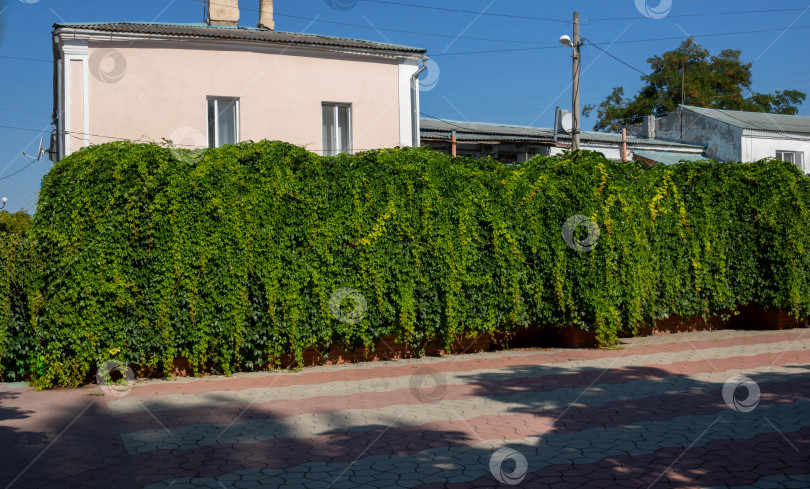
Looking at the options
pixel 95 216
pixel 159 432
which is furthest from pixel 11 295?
pixel 159 432

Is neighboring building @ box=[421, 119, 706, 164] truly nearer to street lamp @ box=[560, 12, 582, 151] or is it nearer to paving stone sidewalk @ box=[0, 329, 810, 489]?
street lamp @ box=[560, 12, 582, 151]

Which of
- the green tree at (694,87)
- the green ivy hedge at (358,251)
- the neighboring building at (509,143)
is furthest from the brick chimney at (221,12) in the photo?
the green tree at (694,87)

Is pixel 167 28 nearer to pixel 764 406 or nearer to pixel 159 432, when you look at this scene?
pixel 159 432

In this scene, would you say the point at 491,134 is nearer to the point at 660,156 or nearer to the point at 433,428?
the point at 660,156

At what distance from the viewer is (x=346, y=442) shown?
20.6 feet

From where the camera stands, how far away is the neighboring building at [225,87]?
51.5 feet

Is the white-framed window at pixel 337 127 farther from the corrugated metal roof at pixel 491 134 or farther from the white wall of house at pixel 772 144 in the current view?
the white wall of house at pixel 772 144

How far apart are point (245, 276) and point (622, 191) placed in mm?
6610

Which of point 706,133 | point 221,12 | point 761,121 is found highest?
point 221,12

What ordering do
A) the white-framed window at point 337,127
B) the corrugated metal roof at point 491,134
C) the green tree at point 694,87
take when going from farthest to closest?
1. the green tree at point 694,87
2. the corrugated metal roof at point 491,134
3. the white-framed window at point 337,127

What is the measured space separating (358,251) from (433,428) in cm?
402

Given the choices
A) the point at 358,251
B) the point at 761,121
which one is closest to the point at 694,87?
the point at 761,121

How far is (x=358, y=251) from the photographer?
33.5 ft

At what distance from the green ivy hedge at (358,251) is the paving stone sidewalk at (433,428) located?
2.52ft
